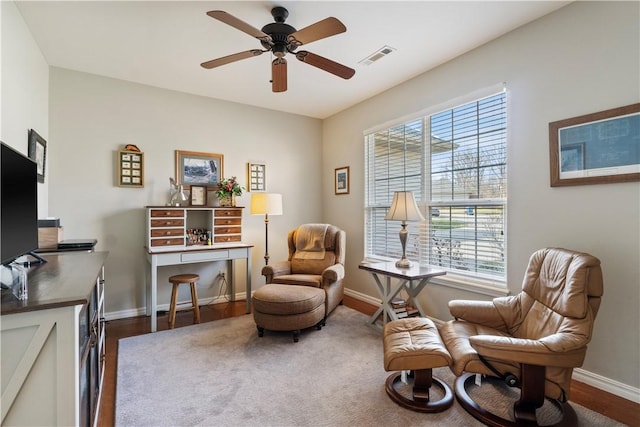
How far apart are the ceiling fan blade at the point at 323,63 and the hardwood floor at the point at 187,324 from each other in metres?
2.64

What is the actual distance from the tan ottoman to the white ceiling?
7.65 ft

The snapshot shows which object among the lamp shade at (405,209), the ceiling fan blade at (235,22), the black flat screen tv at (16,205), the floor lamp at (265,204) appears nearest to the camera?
the black flat screen tv at (16,205)

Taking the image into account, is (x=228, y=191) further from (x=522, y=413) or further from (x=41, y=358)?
(x=522, y=413)

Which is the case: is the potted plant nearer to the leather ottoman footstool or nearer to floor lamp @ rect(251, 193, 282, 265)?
floor lamp @ rect(251, 193, 282, 265)

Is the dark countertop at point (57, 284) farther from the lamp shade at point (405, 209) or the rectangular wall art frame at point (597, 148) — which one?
the rectangular wall art frame at point (597, 148)

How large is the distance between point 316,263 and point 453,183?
68.5 inches

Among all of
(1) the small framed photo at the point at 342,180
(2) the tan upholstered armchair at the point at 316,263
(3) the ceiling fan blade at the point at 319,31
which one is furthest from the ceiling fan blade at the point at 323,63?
(1) the small framed photo at the point at 342,180

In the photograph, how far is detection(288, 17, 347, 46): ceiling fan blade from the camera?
1.86 meters

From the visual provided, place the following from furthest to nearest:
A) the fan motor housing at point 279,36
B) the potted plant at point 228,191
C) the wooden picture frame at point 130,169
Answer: the potted plant at point 228,191, the wooden picture frame at point 130,169, the fan motor housing at point 279,36

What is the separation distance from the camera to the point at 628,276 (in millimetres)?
1958

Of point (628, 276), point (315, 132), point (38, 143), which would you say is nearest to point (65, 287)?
point (38, 143)

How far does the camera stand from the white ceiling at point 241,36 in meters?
2.25

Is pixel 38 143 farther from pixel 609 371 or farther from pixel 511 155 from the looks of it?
pixel 609 371

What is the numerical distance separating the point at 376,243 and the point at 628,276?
8.00 feet
